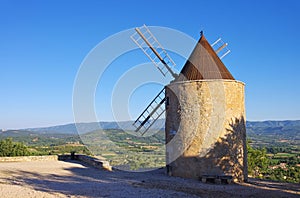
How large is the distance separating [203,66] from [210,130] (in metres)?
2.73

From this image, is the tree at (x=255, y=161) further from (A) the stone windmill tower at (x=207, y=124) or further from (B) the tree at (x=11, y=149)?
(B) the tree at (x=11, y=149)

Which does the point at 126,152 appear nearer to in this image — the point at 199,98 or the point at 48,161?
the point at 48,161

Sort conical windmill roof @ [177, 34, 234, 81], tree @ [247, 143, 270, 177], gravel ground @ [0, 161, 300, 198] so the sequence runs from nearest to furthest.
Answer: gravel ground @ [0, 161, 300, 198]
conical windmill roof @ [177, 34, 234, 81]
tree @ [247, 143, 270, 177]

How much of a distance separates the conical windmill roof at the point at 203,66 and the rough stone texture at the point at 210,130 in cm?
43

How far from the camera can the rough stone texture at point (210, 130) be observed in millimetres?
11656

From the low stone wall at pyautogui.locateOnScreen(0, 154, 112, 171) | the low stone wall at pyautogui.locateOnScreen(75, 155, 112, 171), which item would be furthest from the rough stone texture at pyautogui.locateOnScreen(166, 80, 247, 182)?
the low stone wall at pyautogui.locateOnScreen(0, 154, 112, 171)

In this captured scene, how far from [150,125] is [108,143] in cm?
738

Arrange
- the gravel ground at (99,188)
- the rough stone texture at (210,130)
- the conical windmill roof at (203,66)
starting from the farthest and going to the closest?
the conical windmill roof at (203,66), the rough stone texture at (210,130), the gravel ground at (99,188)

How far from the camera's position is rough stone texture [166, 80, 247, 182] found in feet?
38.2

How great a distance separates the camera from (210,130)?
461 inches

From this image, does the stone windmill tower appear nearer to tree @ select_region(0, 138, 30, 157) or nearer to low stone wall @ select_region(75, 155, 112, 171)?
low stone wall @ select_region(75, 155, 112, 171)

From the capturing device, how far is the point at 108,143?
21281 mm

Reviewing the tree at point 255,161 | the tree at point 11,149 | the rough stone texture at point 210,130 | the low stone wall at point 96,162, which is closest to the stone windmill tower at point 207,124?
Result: the rough stone texture at point 210,130

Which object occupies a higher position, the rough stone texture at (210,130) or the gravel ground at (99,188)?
the rough stone texture at (210,130)
